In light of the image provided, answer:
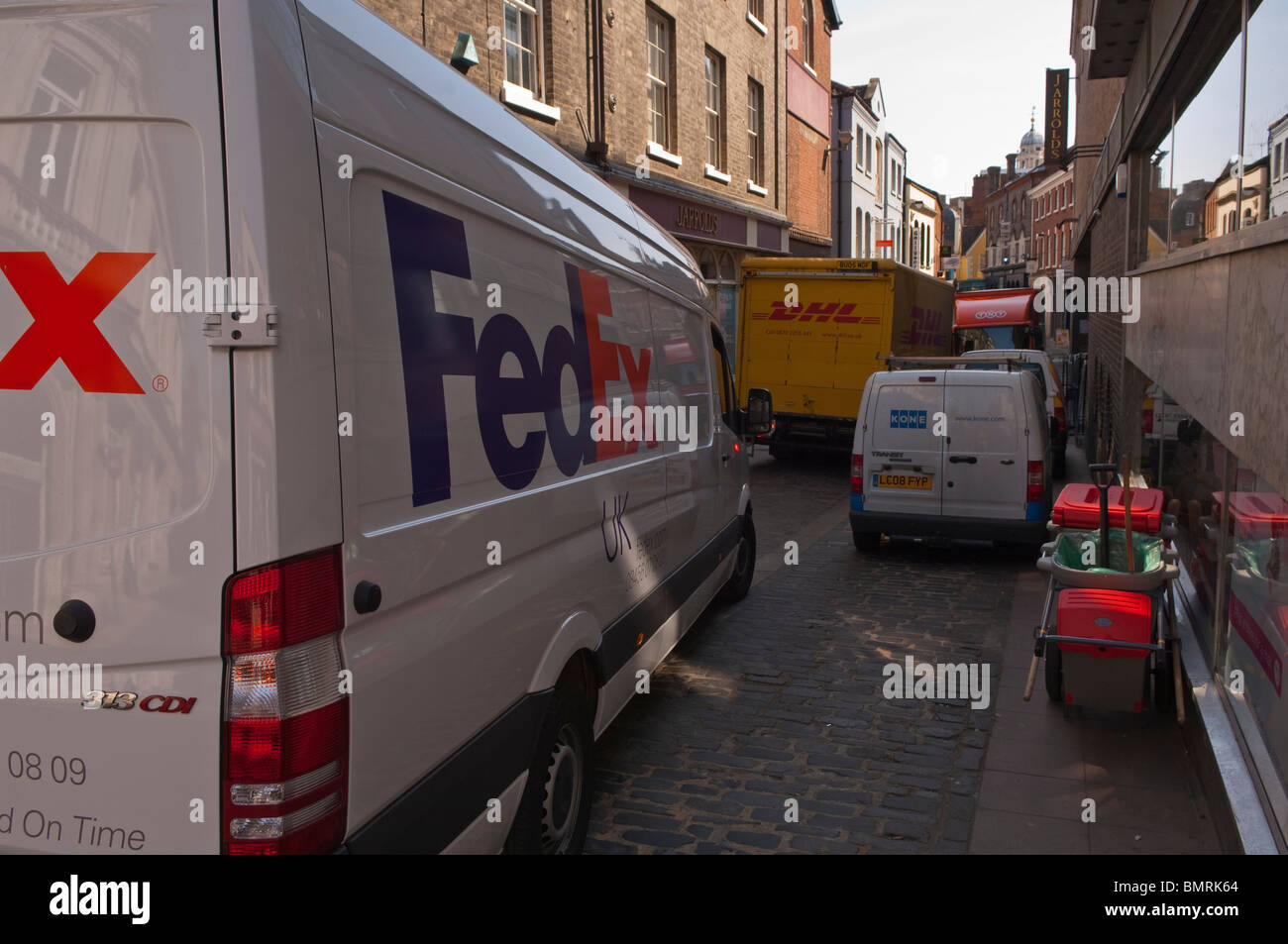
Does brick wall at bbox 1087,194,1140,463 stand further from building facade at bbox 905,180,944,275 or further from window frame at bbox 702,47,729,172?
building facade at bbox 905,180,944,275

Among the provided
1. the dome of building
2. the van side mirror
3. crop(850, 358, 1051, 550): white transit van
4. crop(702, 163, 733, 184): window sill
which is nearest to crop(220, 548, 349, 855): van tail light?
the van side mirror

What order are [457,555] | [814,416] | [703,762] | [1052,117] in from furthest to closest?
[1052,117], [814,416], [703,762], [457,555]

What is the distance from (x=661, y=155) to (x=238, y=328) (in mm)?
16108

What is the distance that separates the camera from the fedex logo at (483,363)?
2645 millimetres

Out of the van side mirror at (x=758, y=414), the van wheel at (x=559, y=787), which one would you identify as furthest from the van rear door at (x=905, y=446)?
the van wheel at (x=559, y=787)

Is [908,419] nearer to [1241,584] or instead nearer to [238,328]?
[1241,584]

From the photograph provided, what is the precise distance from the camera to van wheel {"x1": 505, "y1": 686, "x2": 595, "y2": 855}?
341 cm

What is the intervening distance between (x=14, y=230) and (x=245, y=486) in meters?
0.77

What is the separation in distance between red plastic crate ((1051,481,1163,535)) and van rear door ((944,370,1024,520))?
127 inches

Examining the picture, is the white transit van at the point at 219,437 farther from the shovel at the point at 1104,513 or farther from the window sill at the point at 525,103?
the window sill at the point at 525,103

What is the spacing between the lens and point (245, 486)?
214 centimetres

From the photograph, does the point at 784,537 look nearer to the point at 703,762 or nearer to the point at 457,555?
the point at 703,762
